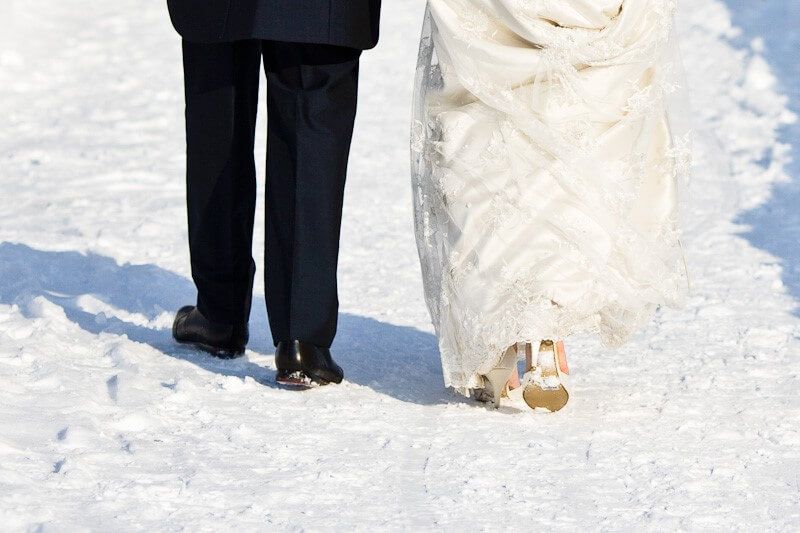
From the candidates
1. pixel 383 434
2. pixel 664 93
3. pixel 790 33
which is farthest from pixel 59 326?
pixel 790 33

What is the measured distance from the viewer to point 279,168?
3.68 meters

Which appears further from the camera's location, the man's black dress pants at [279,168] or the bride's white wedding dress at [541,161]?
the man's black dress pants at [279,168]

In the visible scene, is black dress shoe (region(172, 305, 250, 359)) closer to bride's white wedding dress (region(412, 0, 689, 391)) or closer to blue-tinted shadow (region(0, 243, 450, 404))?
blue-tinted shadow (region(0, 243, 450, 404))

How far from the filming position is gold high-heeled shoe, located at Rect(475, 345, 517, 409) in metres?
3.57

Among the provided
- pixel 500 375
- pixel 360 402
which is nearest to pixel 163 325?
pixel 360 402

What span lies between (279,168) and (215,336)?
0.65m

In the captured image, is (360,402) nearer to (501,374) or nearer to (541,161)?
(501,374)

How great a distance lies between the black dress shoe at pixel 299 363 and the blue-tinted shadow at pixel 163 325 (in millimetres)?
131

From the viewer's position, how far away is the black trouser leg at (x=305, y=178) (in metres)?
3.59

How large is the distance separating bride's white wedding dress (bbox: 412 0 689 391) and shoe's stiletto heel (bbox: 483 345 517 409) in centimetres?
4

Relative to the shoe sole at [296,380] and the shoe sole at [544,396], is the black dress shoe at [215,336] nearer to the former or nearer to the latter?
the shoe sole at [296,380]

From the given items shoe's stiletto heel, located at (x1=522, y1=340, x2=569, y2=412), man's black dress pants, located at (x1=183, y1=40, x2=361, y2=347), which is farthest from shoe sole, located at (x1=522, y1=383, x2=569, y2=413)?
man's black dress pants, located at (x1=183, y1=40, x2=361, y2=347)

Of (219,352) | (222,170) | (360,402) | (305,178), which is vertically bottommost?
(219,352)

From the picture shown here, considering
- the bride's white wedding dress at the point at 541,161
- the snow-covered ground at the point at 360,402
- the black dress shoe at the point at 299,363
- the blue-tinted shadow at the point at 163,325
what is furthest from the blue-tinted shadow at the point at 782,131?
the black dress shoe at the point at 299,363
